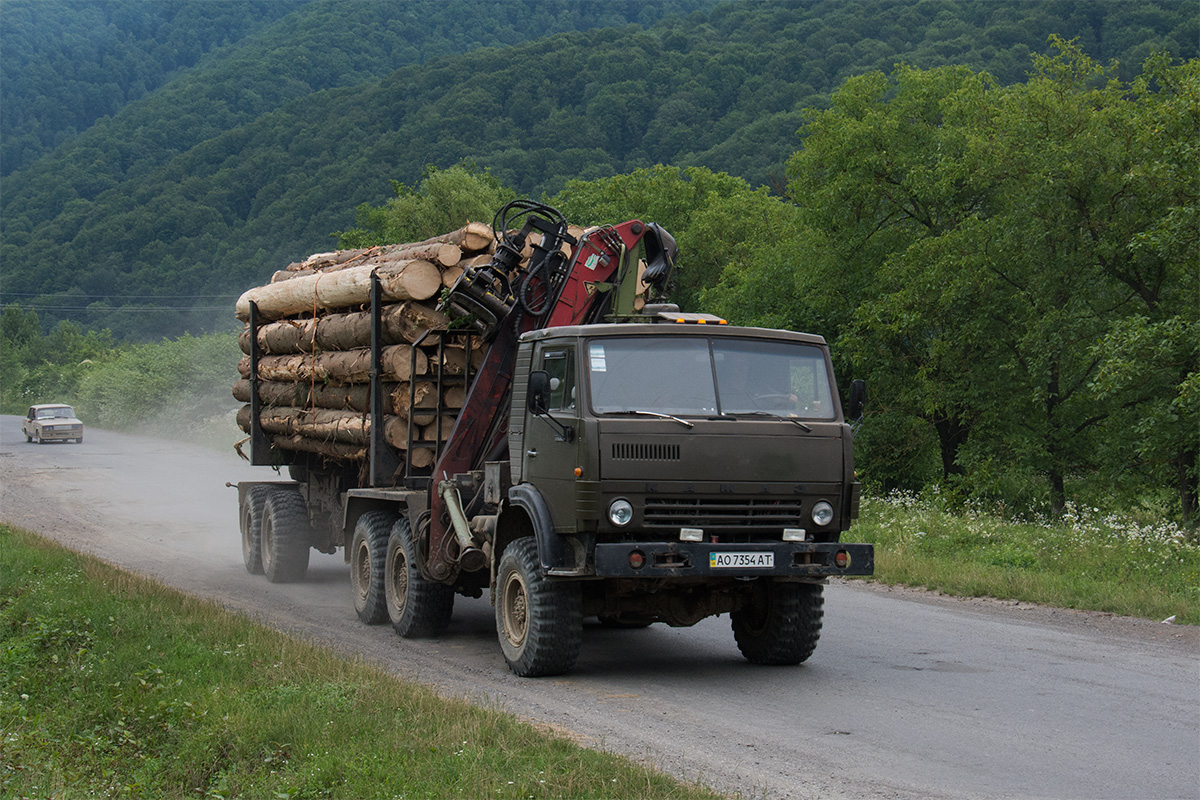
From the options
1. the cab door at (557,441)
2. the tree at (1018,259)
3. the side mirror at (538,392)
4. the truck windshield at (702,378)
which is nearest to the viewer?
the cab door at (557,441)

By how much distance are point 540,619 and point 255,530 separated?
7.70 m

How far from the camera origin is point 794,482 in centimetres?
877

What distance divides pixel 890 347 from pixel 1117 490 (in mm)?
5775

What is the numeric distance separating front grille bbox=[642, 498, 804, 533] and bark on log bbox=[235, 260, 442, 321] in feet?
13.2

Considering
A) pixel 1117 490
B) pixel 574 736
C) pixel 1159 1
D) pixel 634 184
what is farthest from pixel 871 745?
→ pixel 1159 1

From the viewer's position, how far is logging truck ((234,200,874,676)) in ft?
28.0

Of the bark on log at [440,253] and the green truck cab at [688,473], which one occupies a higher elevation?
the bark on log at [440,253]

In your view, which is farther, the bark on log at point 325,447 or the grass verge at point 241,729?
the bark on log at point 325,447

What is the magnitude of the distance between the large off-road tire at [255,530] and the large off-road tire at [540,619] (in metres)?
7.12

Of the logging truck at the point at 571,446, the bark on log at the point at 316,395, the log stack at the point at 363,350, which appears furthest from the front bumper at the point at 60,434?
the logging truck at the point at 571,446

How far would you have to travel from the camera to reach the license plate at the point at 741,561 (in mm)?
8461

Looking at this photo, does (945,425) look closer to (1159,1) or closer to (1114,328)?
(1114,328)

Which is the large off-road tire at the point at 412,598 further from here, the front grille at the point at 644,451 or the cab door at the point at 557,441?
the front grille at the point at 644,451

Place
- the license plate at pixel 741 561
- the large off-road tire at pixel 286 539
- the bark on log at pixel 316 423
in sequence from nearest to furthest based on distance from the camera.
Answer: the license plate at pixel 741 561, the bark on log at pixel 316 423, the large off-road tire at pixel 286 539
